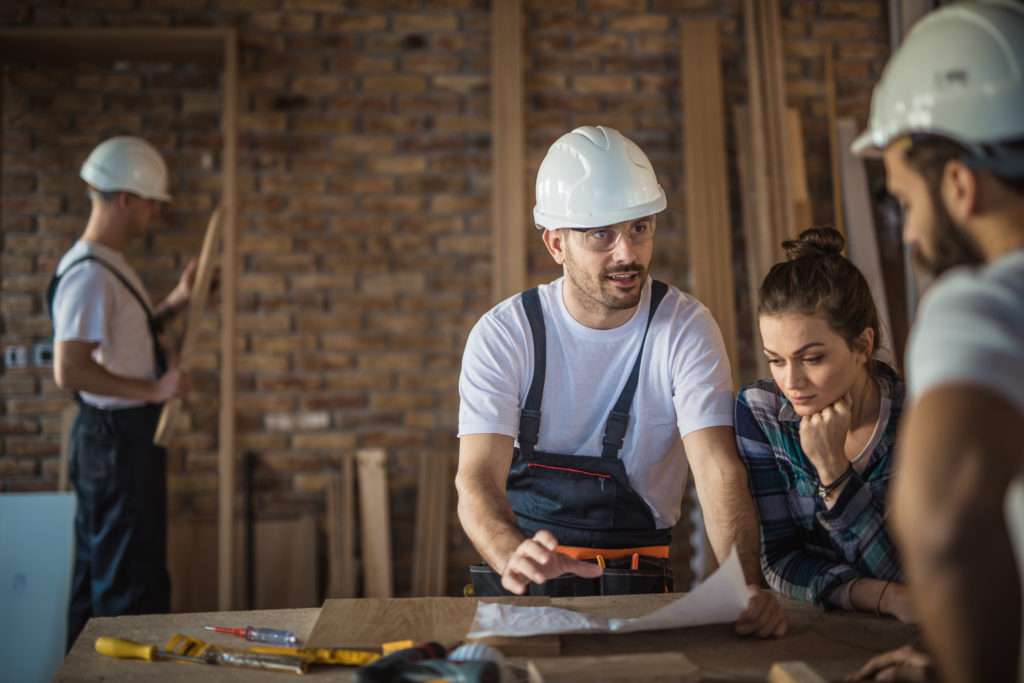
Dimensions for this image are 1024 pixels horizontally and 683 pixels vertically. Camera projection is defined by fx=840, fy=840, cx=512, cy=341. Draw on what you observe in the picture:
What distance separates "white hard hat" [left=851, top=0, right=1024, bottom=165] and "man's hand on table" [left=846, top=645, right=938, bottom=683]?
0.72 meters

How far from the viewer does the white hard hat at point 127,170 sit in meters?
3.40

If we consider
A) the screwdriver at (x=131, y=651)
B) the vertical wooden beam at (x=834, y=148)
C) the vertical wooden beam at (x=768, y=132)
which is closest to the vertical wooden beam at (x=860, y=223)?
the vertical wooden beam at (x=834, y=148)

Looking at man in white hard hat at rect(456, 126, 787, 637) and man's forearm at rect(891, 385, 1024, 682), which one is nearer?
man's forearm at rect(891, 385, 1024, 682)

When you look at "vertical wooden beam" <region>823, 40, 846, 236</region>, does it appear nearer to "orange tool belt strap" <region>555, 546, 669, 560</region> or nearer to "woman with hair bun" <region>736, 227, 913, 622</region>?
"woman with hair bun" <region>736, 227, 913, 622</region>

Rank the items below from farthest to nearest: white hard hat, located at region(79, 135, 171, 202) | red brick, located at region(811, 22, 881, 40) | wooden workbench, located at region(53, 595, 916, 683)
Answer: red brick, located at region(811, 22, 881, 40) → white hard hat, located at region(79, 135, 171, 202) → wooden workbench, located at region(53, 595, 916, 683)

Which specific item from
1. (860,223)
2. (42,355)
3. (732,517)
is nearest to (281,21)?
(42,355)

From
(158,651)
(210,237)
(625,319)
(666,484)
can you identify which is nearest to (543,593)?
(666,484)

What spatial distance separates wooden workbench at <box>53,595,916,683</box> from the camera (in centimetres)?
135

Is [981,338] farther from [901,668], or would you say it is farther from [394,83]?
[394,83]

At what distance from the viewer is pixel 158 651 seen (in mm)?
1453

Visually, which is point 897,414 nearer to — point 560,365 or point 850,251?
point 560,365

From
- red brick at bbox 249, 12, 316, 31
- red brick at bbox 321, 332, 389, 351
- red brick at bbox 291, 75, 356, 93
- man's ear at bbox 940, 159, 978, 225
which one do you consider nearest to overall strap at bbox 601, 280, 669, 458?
man's ear at bbox 940, 159, 978, 225

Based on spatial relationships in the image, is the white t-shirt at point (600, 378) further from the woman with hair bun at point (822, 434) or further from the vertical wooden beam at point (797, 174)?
the vertical wooden beam at point (797, 174)

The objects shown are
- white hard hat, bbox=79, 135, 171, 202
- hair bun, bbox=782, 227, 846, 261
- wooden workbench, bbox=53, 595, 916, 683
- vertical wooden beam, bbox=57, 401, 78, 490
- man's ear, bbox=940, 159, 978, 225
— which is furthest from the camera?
vertical wooden beam, bbox=57, 401, 78, 490
